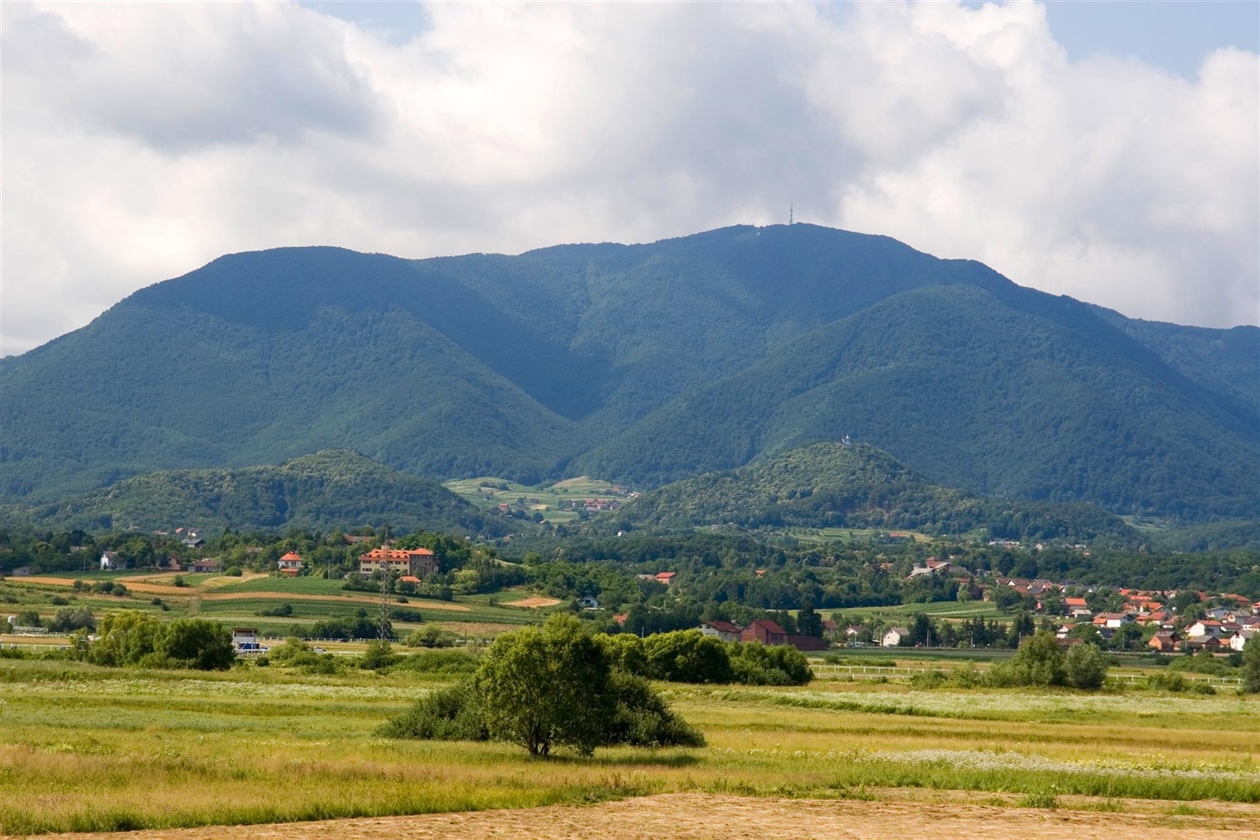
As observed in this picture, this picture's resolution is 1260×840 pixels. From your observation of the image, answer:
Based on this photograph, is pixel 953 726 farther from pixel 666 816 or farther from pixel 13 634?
pixel 13 634

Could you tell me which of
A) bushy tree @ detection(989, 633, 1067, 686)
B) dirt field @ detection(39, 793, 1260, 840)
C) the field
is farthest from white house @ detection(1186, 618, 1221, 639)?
dirt field @ detection(39, 793, 1260, 840)

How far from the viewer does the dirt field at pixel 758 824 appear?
30922mm

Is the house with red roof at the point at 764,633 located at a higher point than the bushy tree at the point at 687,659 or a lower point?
lower

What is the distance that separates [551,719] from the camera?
45.1 meters

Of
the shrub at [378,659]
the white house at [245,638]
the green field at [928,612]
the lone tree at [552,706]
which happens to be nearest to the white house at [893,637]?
the green field at [928,612]

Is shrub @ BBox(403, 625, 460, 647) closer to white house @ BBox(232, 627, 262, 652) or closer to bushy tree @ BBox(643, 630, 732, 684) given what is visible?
white house @ BBox(232, 627, 262, 652)

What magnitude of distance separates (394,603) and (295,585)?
1510cm

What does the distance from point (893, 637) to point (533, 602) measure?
36495 millimetres

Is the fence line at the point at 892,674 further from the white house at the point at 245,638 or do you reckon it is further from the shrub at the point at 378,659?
the white house at the point at 245,638

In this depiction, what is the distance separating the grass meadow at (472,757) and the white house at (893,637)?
81.8 meters

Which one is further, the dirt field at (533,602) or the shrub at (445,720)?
the dirt field at (533,602)

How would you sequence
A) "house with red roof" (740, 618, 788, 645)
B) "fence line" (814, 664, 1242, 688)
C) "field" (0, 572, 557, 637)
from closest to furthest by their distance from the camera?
"fence line" (814, 664, 1242, 688)
"field" (0, 572, 557, 637)
"house with red roof" (740, 618, 788, 645)

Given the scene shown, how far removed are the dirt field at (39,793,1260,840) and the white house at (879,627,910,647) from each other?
117 meters

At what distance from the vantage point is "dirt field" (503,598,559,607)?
161375 mm
